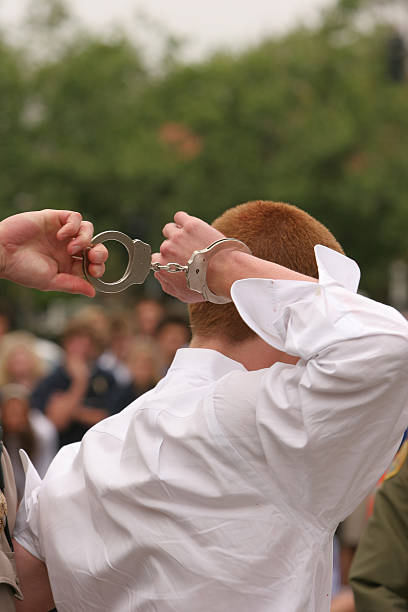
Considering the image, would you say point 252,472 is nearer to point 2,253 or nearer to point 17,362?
point 2,253

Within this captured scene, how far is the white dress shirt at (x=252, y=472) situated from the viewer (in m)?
2.03

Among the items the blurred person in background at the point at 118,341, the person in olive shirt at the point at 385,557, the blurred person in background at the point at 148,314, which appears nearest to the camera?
the person in olive shirt at the point at 385,557

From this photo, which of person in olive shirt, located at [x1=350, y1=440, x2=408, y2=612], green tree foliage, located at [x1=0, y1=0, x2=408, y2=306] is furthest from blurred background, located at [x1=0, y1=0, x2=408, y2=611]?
person in olive shirt, located at [x1=350, y1=440, x2=408, y2=612]

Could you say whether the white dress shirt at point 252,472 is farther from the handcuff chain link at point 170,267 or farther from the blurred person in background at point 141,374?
the blurred person in background at point 141,374

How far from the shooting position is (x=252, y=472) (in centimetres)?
214

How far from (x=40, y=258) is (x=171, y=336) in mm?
5497

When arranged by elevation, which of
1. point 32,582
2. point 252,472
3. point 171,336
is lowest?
point 171,336

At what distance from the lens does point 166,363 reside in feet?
26.2

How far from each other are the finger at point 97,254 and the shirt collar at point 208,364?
1.08ft

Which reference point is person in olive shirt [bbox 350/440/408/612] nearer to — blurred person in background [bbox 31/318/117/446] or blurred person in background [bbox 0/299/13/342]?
blurred person in background [bbox 31/318/117/446]

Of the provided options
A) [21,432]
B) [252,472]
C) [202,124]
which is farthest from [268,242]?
[202,124]

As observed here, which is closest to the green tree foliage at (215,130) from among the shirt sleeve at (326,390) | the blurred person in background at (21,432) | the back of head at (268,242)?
the blurred person in background at (21,432)

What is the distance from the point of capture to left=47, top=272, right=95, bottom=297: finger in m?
2.34

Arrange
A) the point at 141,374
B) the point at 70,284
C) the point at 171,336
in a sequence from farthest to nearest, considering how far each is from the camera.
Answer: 1. the point at 141,374
2. the point at 171,336
3. the point at 70,284
